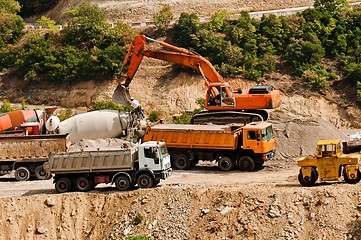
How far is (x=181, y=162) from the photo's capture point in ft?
127

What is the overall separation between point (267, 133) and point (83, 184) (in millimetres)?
9450

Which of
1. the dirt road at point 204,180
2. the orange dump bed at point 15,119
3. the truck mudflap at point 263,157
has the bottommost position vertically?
the dirt road at point 204,180

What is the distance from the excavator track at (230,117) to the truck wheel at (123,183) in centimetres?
982

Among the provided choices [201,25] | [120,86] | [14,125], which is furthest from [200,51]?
[14,125]

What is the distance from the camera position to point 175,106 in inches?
2235

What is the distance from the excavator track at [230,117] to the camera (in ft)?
135

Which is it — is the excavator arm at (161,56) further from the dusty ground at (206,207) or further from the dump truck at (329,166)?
the dump truck at (329,166)

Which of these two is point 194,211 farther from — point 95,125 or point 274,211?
point 95,125

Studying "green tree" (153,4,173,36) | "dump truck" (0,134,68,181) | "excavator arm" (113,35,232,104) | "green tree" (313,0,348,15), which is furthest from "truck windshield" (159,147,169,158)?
"green tree" (313,0,348,15)

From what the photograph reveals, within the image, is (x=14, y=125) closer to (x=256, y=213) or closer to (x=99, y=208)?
(x=99, y=208)

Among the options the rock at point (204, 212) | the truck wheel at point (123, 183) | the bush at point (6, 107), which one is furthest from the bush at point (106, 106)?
the rock at point (204, 212)

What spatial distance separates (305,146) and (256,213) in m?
10.8

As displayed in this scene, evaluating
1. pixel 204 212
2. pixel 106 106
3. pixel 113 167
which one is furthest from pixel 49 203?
pixel 106 106

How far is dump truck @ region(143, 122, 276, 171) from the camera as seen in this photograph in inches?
1459
